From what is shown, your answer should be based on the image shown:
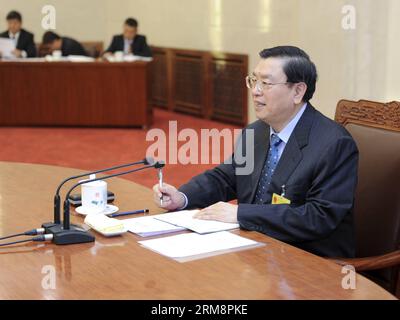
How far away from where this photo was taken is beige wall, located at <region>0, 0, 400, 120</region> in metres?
5.77

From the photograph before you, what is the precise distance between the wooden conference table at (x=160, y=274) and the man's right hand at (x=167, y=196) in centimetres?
34

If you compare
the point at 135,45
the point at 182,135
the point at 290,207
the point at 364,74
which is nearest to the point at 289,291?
the point at 290,207

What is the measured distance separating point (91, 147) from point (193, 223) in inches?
224

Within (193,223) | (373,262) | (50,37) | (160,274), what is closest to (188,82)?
(50,37)

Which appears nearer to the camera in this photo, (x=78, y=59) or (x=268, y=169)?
(x=268, y=169)

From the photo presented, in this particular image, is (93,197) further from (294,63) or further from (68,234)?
(294,63)

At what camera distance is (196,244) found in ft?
7.75

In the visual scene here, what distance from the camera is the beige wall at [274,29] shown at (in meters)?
5.77

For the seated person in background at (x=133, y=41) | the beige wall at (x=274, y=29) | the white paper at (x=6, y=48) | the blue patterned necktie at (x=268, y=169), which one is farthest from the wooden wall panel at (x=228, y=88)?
the blue patterned necktie at (x=268, y=169)

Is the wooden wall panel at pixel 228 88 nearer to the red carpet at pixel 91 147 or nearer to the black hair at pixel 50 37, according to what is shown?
the red carpet at pixel 91 147

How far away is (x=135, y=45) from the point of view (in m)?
9.77

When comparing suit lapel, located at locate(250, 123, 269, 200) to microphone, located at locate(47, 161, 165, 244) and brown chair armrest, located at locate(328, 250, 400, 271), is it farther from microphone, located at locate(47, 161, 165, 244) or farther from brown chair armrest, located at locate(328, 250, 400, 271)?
microphone, located at locate(47, 161, 165, 244)
